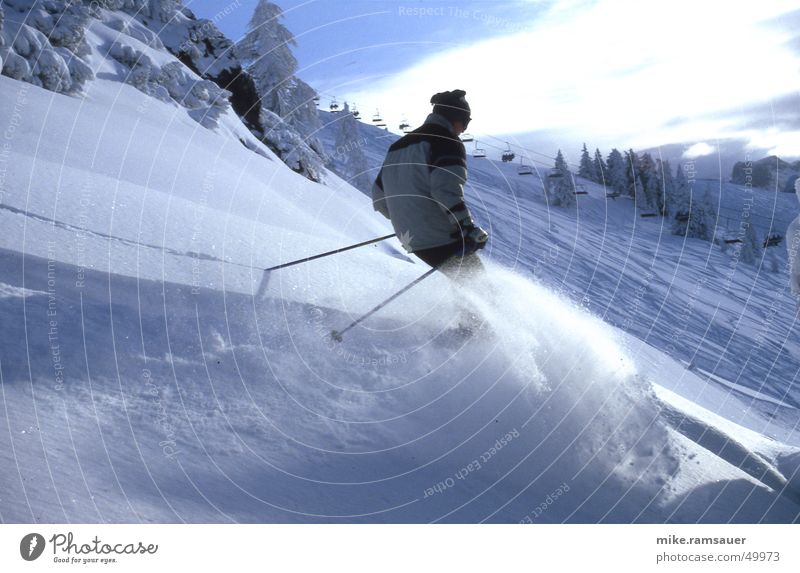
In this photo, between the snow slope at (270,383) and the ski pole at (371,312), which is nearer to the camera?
the snow slope at (270,383)

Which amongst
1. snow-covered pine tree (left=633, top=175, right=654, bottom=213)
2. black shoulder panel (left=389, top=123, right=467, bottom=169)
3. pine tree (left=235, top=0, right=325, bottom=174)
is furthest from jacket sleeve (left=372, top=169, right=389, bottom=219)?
snow-covered pine tree (left=633, top=175, right=654, bottom=213)

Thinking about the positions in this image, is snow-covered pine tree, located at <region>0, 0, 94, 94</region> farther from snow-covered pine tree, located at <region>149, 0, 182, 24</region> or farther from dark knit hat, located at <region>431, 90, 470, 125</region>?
dark knit hat, located at <region>431, 90, 470, 125</region>

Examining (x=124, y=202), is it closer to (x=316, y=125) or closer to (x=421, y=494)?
(x=421, y=494)

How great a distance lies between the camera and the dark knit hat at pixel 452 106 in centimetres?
539

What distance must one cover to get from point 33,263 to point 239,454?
1826 millimetres

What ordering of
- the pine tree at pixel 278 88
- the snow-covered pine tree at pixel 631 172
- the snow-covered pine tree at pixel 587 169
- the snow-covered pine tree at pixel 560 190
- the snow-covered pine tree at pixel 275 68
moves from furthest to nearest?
the snow-covered pine tree at pixel 587 169, the snow-covered pine tree at pixel 560 190, the snow-covered pine tree at pixel 631 172, the snow-covered pine tree at pixel 275 68, the pine tree at pixel 278 88

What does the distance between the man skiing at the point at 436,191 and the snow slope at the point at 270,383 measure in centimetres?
40

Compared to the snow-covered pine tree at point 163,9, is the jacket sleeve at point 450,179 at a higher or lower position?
lower

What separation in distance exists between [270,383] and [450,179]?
2366mm

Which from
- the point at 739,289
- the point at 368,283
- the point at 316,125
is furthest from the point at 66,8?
the point at 739,289

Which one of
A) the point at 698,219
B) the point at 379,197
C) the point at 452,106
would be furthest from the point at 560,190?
the point at 452,106

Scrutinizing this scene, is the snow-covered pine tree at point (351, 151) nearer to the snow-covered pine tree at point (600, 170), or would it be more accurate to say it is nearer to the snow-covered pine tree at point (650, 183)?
the snow-covered pine tree at point (650, 183)

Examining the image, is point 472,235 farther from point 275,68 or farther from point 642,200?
point 642,200

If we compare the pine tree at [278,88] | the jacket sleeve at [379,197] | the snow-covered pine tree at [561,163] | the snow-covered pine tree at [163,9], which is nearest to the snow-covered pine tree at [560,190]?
the snow-covered pine tree at [561,163]
